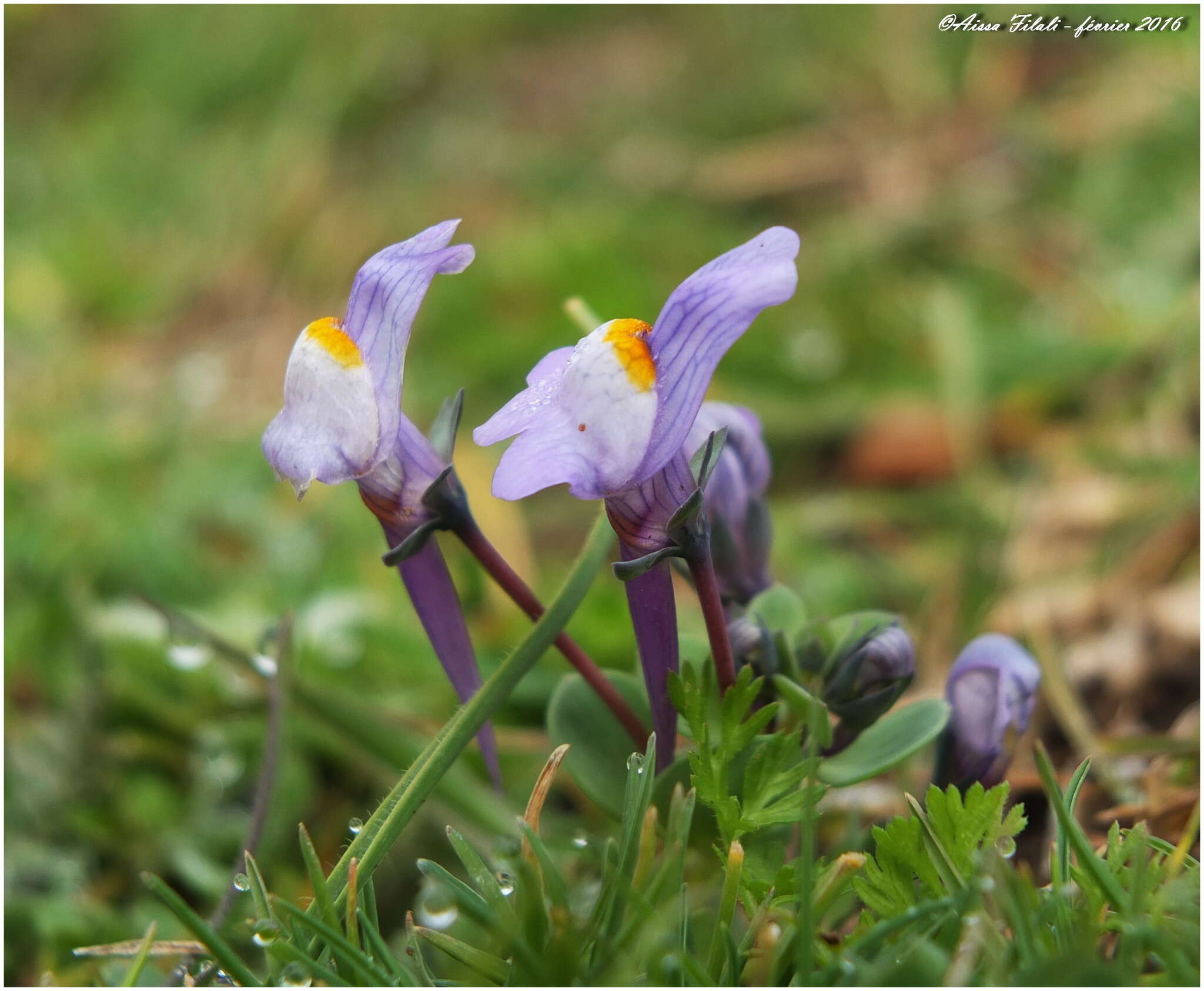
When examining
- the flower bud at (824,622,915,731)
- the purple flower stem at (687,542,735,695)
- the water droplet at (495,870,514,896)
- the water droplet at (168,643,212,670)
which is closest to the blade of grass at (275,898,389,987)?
the water droplet at (495,870,514,896)

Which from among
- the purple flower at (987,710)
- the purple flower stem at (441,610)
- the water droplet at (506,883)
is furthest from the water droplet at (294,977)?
the purple flower at (987,710)

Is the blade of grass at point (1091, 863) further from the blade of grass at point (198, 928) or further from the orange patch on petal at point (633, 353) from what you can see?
the blade of grass at point (198, 928)

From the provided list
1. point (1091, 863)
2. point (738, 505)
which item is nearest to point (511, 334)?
point (738, 505)

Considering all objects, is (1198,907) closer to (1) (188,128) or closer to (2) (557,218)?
(2) (557,218)

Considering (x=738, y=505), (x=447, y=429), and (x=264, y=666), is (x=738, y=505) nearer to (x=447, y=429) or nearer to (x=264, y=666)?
(x=447, y=429)

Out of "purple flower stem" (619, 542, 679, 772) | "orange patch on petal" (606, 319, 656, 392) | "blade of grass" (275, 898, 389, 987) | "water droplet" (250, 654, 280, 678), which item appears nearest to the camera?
"blade of grass" (275, 898, 389, 987)

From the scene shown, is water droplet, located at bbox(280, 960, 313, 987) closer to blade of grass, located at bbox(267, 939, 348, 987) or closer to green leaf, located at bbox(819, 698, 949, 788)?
blade of grass, located at bbox(267, 939, 348, 987)

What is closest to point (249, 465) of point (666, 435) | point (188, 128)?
point (666, 435)
